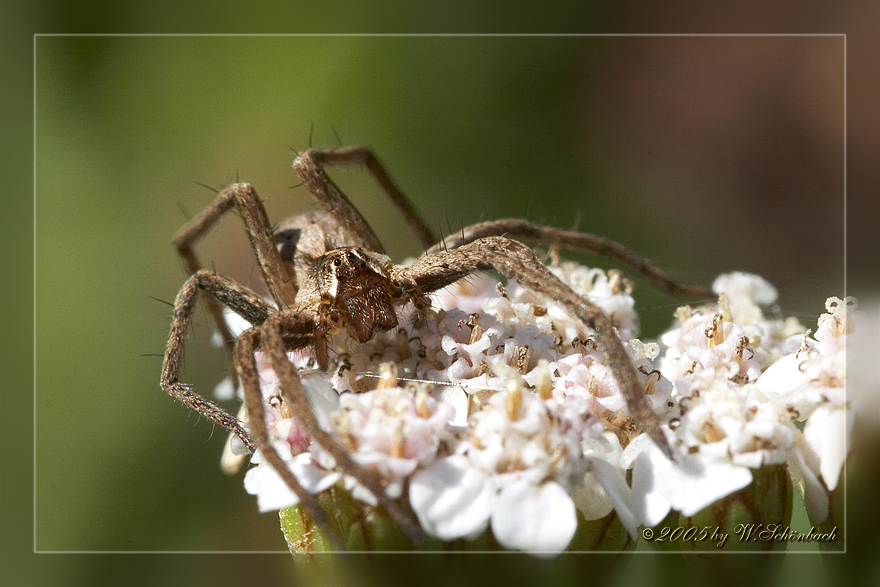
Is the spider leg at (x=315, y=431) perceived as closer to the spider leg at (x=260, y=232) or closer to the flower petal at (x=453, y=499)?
the flower petal at (x=453, y=499)

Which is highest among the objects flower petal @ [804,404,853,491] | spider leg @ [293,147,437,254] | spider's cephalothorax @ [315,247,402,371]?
spider leg @ [293,147,437,254]

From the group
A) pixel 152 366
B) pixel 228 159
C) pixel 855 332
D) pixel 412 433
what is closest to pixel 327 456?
pixel 412 433

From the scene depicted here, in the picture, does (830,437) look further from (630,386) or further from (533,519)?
(533,519)

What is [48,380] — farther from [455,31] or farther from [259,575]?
[455,31]

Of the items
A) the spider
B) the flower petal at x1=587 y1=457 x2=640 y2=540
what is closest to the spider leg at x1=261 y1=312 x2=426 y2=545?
the spider

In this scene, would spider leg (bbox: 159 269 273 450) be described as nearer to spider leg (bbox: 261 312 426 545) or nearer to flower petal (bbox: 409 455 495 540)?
spider leg (bbox: 261 312 426 545)

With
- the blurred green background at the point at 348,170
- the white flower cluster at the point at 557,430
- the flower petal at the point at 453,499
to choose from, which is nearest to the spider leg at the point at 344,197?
the blurred green background at the point at 348,170

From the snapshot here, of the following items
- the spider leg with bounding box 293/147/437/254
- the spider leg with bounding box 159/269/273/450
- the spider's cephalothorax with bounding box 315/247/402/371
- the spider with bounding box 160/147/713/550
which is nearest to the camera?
the spider with bounding box 160/147/713/550
